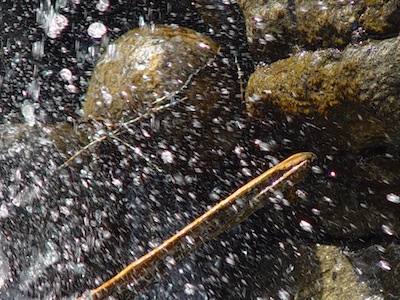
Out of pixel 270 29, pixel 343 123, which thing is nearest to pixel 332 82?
pixel 343 123

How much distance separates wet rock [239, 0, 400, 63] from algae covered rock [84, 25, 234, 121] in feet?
1.50

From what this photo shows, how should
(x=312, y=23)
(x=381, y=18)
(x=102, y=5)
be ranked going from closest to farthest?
(x=381, y=18), (x=312, y=23), (x=102, y=5)

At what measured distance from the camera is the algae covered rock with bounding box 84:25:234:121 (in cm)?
342

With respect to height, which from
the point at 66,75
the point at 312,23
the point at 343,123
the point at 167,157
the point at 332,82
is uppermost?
the point at 312,23

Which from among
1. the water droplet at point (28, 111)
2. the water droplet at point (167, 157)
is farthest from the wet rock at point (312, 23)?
the water droplet at point (28, 111)

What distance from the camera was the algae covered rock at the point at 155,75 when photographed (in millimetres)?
3416

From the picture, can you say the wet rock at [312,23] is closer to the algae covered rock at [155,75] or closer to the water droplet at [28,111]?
the algae covered rock at [155,75]

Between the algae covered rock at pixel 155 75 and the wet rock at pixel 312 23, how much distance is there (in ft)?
1.50

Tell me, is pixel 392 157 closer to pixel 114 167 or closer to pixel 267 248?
pixel 267 248

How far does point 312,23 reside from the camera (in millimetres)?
2699

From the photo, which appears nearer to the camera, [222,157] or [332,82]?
[332,82]

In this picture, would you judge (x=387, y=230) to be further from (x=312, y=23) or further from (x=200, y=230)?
(x=312, y=23)

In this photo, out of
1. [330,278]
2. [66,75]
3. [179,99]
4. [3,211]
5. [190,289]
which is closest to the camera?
[330,278]

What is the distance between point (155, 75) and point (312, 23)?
50.0 inches
